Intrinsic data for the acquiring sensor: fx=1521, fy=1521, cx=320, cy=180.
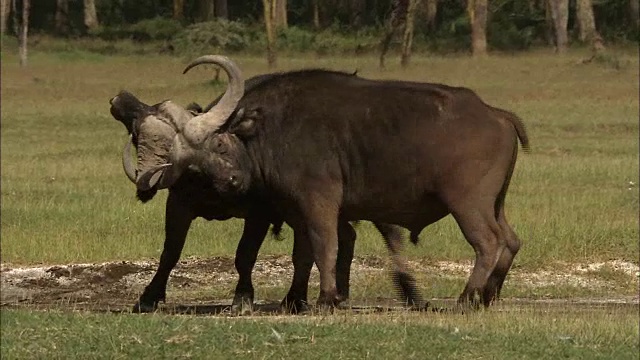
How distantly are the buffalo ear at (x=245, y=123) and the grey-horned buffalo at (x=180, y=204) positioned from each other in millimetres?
357

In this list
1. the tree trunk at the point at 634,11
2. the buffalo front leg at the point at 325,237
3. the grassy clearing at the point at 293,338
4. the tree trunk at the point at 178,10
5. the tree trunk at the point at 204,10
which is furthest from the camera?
the tree trunk at the point at 634,11

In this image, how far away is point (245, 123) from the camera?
38.8ft

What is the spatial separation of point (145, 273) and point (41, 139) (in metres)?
14.3

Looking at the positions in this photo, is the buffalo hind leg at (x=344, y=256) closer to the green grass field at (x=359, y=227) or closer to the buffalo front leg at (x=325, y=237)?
the buffalo front leg at (x=325, y=237)

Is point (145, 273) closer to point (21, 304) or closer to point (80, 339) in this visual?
point (21, 304)

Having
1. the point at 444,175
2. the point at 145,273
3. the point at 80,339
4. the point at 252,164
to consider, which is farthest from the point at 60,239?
the point at 80,339

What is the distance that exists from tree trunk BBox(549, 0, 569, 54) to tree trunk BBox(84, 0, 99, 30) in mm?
15391

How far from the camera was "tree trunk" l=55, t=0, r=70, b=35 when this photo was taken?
50.8 m

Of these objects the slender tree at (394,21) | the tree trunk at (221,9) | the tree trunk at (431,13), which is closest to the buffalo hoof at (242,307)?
the slender tree at (394,21)

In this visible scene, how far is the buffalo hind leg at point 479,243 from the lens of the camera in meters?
11.3

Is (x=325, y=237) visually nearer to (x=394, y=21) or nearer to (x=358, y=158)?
(x=358, y=158)

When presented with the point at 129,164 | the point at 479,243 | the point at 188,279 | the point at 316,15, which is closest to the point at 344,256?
the point at 479,243

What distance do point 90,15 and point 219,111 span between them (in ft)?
133

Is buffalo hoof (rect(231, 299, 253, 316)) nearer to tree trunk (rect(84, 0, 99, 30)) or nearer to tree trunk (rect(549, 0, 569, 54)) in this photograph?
tree trunk (rect(549, 0, 569, 54))
